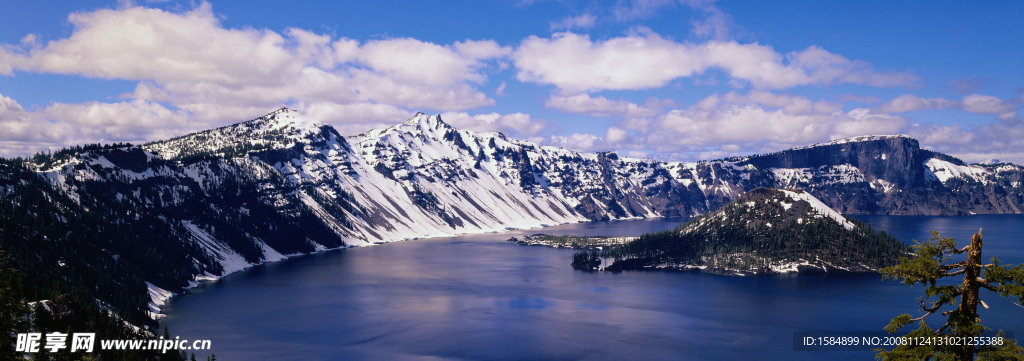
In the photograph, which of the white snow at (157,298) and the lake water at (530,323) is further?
the white snow at (157,298)

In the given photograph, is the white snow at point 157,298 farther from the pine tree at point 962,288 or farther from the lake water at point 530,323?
the pine tree at point 962,288

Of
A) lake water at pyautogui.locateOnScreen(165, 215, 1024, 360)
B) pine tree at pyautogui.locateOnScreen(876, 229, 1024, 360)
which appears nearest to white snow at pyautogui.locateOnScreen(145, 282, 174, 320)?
lake water at pyautogui.locateOnScreen(165, 215, 1024, 360)

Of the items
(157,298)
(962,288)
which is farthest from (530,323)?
(962,288)

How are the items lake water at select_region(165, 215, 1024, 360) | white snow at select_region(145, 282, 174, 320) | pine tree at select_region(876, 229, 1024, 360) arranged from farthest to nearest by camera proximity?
white snow at select_region(145, 282, 174, 320) < lake water at select_region(165, 215, 1024, 360) < pine tree at select_region(876, 229, 1024, 360)

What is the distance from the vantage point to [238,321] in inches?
6088

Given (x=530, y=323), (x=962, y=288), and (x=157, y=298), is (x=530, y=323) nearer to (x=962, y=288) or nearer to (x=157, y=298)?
(x=157, y=298)

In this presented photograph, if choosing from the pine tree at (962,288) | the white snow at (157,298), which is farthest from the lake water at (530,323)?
the pine tree at (962,288)

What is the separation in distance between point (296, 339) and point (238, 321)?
2596cm

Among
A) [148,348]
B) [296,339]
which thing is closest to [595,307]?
[296,339]

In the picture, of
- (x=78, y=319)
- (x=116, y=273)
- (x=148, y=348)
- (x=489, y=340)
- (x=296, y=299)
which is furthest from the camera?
(x=296, y=299)

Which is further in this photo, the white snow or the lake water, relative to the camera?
the white snow

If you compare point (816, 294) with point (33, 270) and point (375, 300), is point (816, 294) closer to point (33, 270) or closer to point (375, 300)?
point (375, 300)

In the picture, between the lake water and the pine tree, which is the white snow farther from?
the pine tree

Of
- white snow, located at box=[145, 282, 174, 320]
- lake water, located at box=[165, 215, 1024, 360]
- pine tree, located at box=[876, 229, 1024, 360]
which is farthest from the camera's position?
white snow, located at box=[145, 282, 174, 320]
